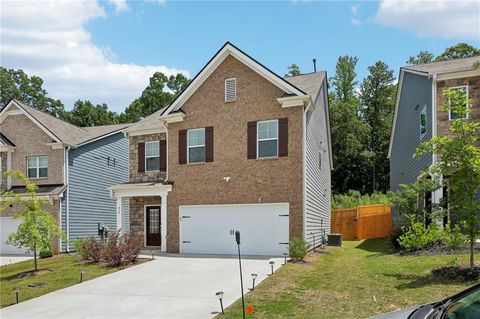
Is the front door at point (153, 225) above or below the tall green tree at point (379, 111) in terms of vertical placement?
below

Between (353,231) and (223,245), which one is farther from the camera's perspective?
(353,231)

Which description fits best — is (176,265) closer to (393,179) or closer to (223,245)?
(223,245)

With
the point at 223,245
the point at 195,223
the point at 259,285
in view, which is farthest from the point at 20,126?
the point at 259,285

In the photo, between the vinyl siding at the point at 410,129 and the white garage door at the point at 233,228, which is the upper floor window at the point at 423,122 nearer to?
the vinyl siding at the point at 410,129

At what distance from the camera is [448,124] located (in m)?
16.4

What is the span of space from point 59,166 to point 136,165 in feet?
16.4

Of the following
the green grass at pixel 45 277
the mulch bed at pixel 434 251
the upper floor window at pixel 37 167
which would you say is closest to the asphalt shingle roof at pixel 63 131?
the upper floor window at pixel 37 167

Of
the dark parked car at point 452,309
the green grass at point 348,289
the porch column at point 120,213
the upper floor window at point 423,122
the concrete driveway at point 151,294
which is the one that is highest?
the upper floor window at point 423,122

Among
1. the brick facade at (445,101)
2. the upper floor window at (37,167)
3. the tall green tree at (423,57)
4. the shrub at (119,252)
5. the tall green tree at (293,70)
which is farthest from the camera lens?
the tall green tree at (293,70)

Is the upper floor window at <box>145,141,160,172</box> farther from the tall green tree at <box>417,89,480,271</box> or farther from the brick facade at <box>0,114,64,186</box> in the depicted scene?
the tall green tree at <box>417,89,480,271</box>

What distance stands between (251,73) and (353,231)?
13653 mm

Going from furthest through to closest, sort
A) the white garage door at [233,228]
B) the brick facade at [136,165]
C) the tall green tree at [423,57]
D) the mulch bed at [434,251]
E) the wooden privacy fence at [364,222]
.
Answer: the tall green tree at [423,57], the wooden privacy fence at [364,222], the brick facade at [136,165], the white garage door at [233,228], the mulch bed at [434,251]

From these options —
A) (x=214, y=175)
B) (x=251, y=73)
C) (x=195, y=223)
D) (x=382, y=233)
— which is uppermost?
(x=251, y=73)

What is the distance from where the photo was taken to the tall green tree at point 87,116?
51938mm
